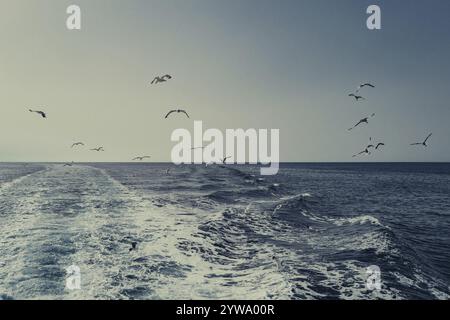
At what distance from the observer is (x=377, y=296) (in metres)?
14.3

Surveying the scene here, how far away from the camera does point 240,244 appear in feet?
72.6

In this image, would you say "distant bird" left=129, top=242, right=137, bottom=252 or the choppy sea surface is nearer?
the choppy sea surface

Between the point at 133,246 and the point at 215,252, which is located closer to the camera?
the point at 133,246

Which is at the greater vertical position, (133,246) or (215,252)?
(133,246)

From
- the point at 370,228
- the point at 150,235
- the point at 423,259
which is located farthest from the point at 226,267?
the point at 370,228

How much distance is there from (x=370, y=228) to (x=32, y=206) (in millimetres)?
28593

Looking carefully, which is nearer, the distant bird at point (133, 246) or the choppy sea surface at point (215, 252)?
the choppy sea surface at point (215, 252)

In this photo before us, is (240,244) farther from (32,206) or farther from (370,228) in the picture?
(32,206)

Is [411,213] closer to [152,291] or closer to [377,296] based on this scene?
[377,296]

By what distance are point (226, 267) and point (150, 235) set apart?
741 centimetres
